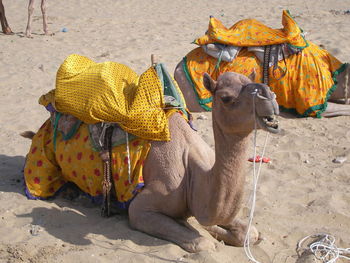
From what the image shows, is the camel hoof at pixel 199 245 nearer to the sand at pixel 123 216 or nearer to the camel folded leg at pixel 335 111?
the sand at pixel 123 216

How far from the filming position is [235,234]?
3561 mm

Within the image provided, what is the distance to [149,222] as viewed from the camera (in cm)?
360

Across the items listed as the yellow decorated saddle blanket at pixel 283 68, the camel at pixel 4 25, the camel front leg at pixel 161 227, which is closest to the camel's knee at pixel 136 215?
the camel front leg at pixel 161 227

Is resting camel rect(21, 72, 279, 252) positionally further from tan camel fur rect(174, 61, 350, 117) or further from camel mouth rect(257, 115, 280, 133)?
tan camel fur rect(174, 61, 350, 117)

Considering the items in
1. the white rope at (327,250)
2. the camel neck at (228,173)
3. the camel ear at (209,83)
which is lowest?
the white rope at (327,250)

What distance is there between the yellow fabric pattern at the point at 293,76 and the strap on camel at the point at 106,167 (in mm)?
2664

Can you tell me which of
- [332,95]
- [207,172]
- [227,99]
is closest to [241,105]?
[227,99]

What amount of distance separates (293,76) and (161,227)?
11.4 feet

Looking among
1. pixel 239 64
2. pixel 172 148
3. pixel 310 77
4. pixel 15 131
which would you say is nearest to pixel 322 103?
pixel 310 77

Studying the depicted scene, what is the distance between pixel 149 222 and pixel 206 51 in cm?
331

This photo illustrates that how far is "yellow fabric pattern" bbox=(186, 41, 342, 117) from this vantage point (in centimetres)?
630

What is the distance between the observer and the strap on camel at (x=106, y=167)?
385 centimetres

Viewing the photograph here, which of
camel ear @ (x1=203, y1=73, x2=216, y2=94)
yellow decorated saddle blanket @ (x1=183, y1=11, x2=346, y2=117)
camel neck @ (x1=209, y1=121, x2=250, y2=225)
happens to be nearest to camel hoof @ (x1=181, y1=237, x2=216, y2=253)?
camel neck @ (x1=209, y1=121, x2=250, y2=225)

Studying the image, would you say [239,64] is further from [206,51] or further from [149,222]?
[149,222]
